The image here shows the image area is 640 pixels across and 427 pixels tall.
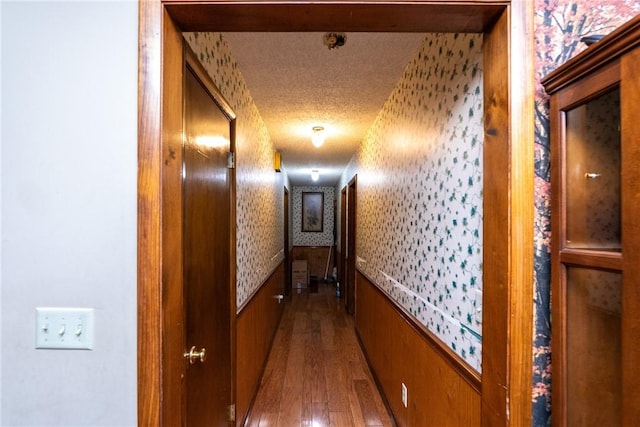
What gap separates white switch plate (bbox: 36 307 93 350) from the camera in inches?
29.8

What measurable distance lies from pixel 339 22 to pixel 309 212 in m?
6.70

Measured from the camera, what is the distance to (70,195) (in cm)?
76

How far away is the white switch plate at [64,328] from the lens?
76cm

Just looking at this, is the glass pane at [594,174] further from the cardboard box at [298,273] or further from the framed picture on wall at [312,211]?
the framed picture on wall at [312,211]

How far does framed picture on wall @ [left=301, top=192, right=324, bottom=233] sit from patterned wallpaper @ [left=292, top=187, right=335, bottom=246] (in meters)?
0.08

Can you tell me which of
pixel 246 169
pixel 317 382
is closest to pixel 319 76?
pixel 246 169

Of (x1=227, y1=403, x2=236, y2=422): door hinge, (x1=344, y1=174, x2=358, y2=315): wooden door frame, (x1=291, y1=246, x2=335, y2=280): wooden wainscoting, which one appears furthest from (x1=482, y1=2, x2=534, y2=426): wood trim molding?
(x1=291, y1=246, x2=335, y2=280): wooden wainscoting

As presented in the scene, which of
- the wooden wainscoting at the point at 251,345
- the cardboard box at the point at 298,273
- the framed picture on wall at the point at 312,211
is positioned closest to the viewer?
the wooden wainscoting at the point at 251,345

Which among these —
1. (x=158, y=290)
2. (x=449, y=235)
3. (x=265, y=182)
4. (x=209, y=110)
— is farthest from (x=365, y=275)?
(x=158, y=290)

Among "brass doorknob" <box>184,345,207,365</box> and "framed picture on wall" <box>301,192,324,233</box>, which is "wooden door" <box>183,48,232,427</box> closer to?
"brass doorknob" <box>184,345,207,365</box>

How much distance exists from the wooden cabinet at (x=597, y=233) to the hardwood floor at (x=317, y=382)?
1795 millimetres

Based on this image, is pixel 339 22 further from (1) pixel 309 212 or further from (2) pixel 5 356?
(1) pixel 309 212

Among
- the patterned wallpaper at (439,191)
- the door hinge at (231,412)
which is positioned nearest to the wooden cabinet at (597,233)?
the patterned wallpaper at (439,191)

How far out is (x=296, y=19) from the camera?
0.80m
